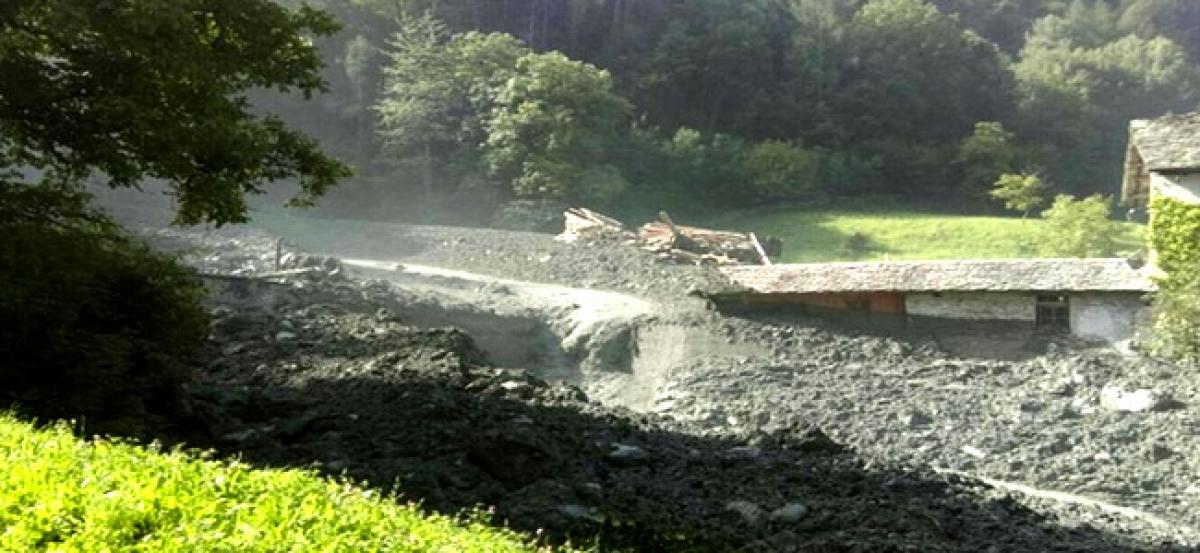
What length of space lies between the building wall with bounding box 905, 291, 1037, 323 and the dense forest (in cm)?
1962

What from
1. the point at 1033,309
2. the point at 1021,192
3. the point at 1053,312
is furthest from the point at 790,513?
the point at 1021,192

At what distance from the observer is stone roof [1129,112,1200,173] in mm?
23955

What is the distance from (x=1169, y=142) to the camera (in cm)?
2497

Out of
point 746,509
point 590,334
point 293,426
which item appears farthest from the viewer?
point 590,334

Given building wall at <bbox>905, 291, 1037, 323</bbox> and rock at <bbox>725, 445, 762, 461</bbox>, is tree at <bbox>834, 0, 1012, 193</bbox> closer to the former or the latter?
building wall at <bbox>905, 291, 1037, 323</bbox>

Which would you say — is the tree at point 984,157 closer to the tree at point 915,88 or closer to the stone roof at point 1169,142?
the tree at point 915,88

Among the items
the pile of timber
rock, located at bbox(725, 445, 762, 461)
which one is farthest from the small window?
rock, located at bbox(725, 445, 762, 461)

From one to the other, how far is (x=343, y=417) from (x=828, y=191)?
4134cm

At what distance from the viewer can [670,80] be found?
179 ft

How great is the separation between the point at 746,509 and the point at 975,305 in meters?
16.4

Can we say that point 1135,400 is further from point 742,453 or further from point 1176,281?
point 742,453

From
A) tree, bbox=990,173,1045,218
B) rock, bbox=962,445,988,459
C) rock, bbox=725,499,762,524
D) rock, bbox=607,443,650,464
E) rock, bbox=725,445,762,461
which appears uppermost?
tree, bbox=990,173,1045,218

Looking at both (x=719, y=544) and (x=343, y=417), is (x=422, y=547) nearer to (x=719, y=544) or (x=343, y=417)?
(x=719, y=544)

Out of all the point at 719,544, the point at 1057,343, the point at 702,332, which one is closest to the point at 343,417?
the point at 719,544
